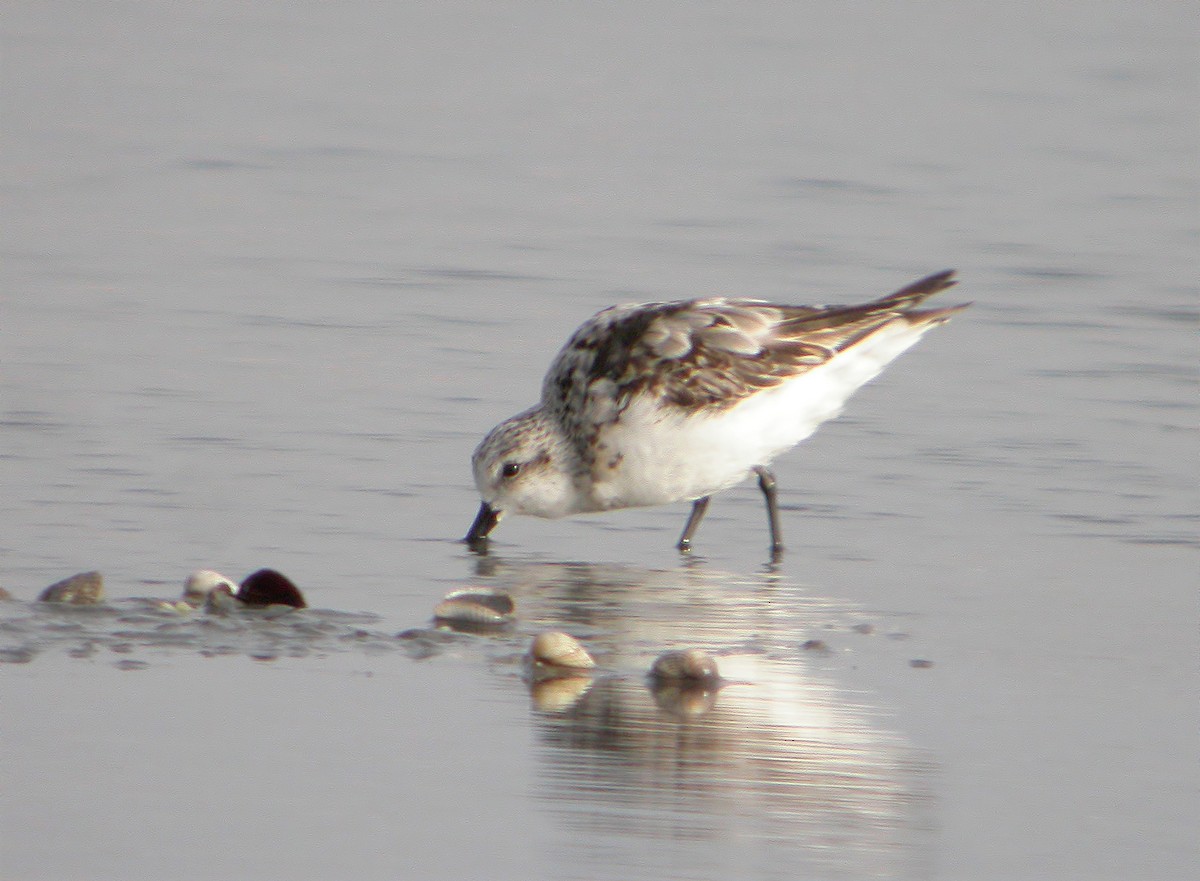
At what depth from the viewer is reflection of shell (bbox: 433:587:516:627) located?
4.95m

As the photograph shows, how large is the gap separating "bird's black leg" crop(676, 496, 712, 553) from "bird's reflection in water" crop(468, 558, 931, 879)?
3.23 feet

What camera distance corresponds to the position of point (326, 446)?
23.0ft

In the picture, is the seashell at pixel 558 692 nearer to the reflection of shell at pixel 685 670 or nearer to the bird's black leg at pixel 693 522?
the reflection of shell at pixel 685 670

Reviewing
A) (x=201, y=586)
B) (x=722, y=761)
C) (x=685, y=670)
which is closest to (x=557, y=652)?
(x=685, y=670)

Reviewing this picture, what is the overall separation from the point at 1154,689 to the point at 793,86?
30.7ft

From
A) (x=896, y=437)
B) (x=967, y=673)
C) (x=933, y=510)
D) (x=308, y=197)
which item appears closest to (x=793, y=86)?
(x=308, y=197)

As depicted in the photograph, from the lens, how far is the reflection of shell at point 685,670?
4531 millimetres

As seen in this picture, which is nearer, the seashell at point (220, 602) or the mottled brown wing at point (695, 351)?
the seashell at point (220, 602)

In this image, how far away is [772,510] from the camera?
6.50 m

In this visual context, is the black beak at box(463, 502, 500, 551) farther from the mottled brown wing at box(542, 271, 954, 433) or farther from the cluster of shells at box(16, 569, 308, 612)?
the cluster of shells at box(16, 569, 308, 612)

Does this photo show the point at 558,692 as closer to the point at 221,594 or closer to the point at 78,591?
the point at 221,594

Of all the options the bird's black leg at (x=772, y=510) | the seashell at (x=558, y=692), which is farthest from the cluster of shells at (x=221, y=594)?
the bird's black leg at (x=772, y=510)

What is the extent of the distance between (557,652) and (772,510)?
2.05 meters

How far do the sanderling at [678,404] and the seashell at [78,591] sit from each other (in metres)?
1.63
